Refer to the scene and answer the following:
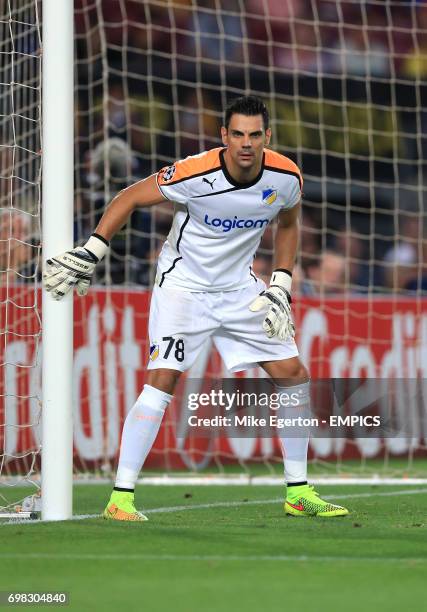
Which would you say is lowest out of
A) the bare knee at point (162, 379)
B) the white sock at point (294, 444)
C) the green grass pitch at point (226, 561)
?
the green grass pitch at point (226, 561)

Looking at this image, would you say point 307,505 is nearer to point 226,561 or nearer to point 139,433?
point 139,433

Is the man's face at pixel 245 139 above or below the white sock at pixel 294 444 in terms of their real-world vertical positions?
above

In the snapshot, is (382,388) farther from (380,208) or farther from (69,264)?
(69,264)

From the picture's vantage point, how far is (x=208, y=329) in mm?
6742

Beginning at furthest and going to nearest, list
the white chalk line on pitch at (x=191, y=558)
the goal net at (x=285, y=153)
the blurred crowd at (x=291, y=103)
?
1. the blurred crowd at (x=291, y=103)
2. the goal net at (x=285, y=153)
3. the white chalk line on pitch at (x=191, y=558)

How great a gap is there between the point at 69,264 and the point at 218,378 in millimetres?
4852

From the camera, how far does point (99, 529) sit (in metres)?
5.96

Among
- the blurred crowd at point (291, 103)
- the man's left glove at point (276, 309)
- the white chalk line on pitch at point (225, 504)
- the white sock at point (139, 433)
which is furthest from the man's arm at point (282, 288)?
the blurred crowd at point (291, 103)

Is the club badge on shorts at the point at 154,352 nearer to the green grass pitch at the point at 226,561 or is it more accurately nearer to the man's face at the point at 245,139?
the green grass pitch at the point at 226,561

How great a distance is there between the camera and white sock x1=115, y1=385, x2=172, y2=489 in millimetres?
6512

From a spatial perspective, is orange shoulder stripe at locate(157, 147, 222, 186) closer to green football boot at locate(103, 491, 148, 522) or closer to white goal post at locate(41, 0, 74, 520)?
white goal post at locate(41, 0, 74, 520)

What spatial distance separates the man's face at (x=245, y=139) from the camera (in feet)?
21.3

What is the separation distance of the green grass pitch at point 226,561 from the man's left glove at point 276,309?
0.86 metres

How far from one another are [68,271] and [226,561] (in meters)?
1.79
